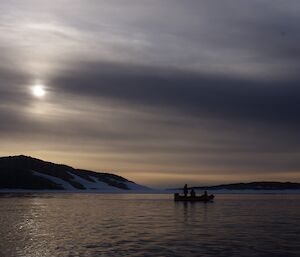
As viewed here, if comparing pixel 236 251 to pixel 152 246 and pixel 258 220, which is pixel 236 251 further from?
pixel 258 220

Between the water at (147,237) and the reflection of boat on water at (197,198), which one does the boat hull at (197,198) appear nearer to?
the reflection of boat on water at (197,198)

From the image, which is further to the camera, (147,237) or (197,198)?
(197,198)

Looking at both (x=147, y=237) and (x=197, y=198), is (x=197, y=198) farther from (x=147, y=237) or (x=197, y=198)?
(x=147, y=237)

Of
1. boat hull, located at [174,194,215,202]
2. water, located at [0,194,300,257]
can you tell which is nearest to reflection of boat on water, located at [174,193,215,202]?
boat hull, located at [174,194,215,202]

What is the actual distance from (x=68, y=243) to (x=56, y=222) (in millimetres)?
15350

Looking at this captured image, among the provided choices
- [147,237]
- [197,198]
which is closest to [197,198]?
[197,198]

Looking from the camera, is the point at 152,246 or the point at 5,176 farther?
the point at 5,176

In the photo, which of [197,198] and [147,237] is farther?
[197,198]

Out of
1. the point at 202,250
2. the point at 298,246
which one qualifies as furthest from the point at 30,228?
the point at 298,246

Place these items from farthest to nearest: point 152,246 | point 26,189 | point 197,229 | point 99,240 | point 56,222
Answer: point 26,189 → point 56,222 → point 197,229 → point 99,240 → point 152,246

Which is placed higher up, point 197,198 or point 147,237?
point 197,198

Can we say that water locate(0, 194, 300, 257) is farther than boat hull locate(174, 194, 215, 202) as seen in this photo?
No

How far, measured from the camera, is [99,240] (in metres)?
33.9

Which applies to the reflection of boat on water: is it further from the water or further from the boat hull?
the water
